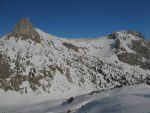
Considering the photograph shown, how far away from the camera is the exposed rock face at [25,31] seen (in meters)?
115

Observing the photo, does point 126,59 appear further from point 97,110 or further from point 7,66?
point 97,110

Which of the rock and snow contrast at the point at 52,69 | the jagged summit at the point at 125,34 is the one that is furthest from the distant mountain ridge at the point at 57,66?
the jagged summit at the point at 125,34

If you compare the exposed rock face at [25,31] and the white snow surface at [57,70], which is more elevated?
the exposed rock face at [25,31]

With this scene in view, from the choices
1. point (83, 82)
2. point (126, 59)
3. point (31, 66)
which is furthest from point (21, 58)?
point (126, 59)

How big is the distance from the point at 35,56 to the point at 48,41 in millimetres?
20834

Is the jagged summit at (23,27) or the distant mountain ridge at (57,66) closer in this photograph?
the distant mountain ridge at (57,66)

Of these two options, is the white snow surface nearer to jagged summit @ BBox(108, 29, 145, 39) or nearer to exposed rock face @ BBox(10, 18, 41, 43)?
exposed rock face @ BBox(10, 18, 41, 43)

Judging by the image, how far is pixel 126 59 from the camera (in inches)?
5487

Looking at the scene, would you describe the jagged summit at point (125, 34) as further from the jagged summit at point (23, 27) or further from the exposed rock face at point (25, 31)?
the jagged summit at point (23, 27)

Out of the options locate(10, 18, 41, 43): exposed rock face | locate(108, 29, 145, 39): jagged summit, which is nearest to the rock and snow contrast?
locate(10, 18, 41, 43): exposed rock face

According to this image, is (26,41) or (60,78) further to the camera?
(26,41)

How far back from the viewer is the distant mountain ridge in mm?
94312

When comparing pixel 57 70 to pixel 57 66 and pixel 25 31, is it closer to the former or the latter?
pixel 57 66

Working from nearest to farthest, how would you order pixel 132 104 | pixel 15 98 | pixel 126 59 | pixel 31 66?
pixel 132 104 < pixel 15 98 < pixel 31 66 < pixel 126 59
